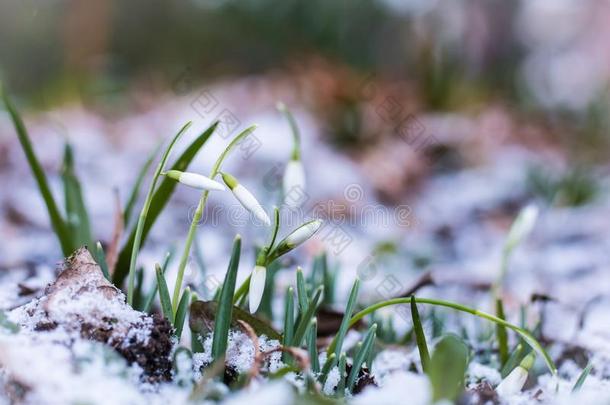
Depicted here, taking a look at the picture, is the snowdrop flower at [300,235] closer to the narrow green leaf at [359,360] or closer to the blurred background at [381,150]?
the narrow green leaf at [359,360]

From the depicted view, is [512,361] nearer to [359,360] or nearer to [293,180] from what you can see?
[359,360]

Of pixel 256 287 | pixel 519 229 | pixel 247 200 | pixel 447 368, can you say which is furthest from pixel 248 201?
pixel 519 229

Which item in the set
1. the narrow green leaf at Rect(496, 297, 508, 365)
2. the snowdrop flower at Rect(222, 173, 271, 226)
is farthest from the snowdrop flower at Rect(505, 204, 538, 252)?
the snowdrop flower at Rect(222, 173, 271, 226)

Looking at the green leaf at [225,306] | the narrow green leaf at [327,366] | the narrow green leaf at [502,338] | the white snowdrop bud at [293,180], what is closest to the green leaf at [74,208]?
the white snowdrop bud at [293,180]

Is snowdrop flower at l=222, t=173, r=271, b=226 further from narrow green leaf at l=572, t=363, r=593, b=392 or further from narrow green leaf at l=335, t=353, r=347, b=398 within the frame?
narrow green leaf at l=572, t=363, r=593, b=392

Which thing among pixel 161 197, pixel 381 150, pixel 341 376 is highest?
pixel 381 150
